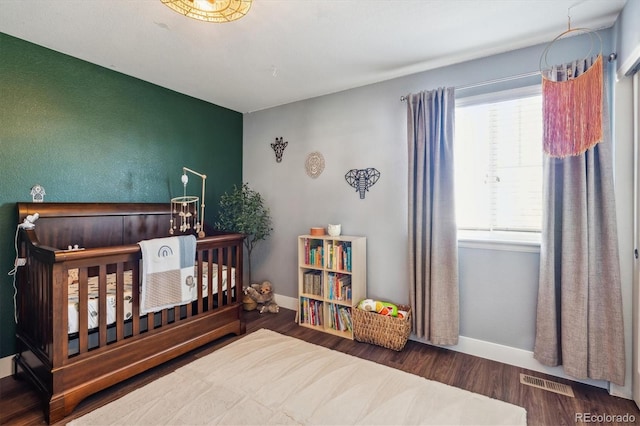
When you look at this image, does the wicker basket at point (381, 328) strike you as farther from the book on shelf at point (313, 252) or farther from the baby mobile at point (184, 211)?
the baby mobile at point (184, 211)

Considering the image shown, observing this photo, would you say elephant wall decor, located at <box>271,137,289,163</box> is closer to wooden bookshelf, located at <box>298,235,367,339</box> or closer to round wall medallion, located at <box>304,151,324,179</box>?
round wall medallion, located at <box>304,151,324,179</box>

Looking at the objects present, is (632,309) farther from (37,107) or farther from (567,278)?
(37,107)

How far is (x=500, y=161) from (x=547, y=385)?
5.27ft

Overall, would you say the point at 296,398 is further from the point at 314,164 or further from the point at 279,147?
the point at 279,147

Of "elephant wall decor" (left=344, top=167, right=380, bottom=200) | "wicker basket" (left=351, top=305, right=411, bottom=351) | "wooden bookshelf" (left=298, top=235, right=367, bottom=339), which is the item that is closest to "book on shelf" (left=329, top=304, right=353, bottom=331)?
"wooden bookshelf" (left=298, top=235, right=367, bottom=339)

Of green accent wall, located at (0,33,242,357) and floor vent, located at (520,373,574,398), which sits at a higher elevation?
green accent wall, located at (0,33,242,357)

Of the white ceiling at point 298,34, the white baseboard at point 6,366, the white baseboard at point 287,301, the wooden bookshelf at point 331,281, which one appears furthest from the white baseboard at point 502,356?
the white ceiling at point 298,34

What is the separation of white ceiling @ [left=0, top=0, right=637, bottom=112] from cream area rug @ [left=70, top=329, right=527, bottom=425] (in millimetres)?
2350

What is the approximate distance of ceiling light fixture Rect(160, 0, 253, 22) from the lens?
1418 millimetres

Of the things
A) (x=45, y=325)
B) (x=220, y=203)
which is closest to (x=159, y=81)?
→ (x=220, y=203)

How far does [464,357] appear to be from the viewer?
2.45 meters

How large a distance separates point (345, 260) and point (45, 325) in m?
2.14

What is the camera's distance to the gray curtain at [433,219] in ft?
8.01

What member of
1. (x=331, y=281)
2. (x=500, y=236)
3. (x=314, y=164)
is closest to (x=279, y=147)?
(x=314, y=164)
